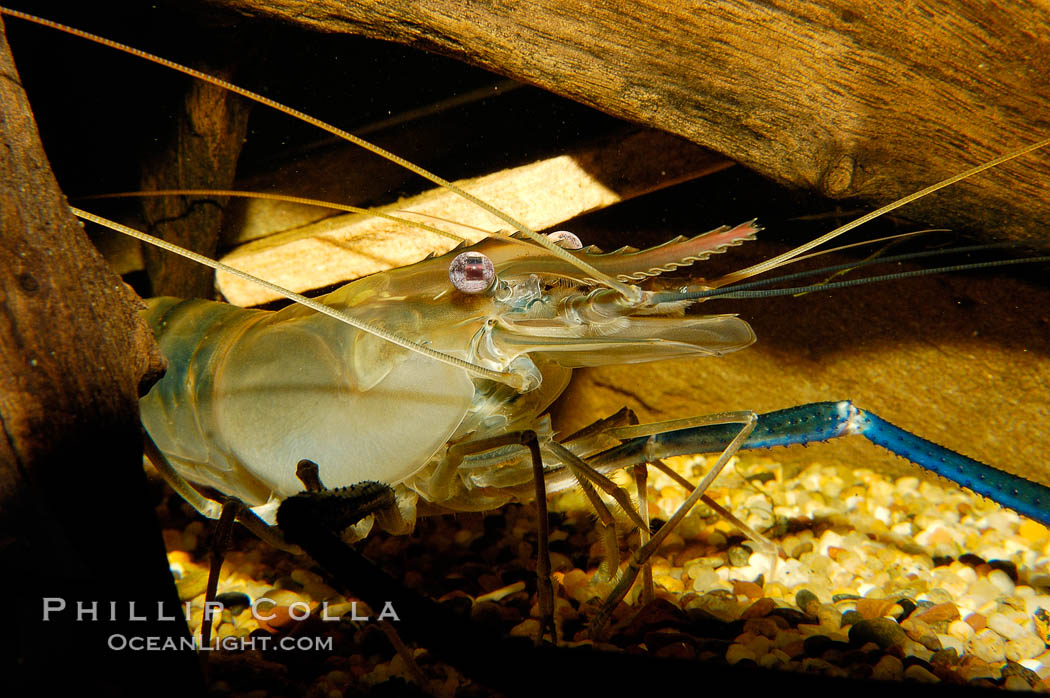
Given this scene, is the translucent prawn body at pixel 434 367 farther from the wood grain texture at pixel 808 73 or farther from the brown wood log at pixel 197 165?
the brown wood log at pixel 197 165

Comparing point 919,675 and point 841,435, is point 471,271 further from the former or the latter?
point 919,675

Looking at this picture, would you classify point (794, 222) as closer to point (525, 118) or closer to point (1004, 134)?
point (1004, 134)

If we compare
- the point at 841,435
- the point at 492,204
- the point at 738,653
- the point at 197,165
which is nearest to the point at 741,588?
the point at 738,653

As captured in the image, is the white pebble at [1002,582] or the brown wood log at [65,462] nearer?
the brown wood log at [65,462]

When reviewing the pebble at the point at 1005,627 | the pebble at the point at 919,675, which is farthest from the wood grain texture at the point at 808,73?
the pebble at the point at 919,675

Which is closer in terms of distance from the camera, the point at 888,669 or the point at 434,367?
the point at 888,669

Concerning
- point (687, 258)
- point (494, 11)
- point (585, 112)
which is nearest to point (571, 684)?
point (687, 258)

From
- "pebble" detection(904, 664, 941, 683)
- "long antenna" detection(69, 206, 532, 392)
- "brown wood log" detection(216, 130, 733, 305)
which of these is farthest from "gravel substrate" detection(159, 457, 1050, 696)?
"brown wood log" detection(216, 130, 733, 305)
